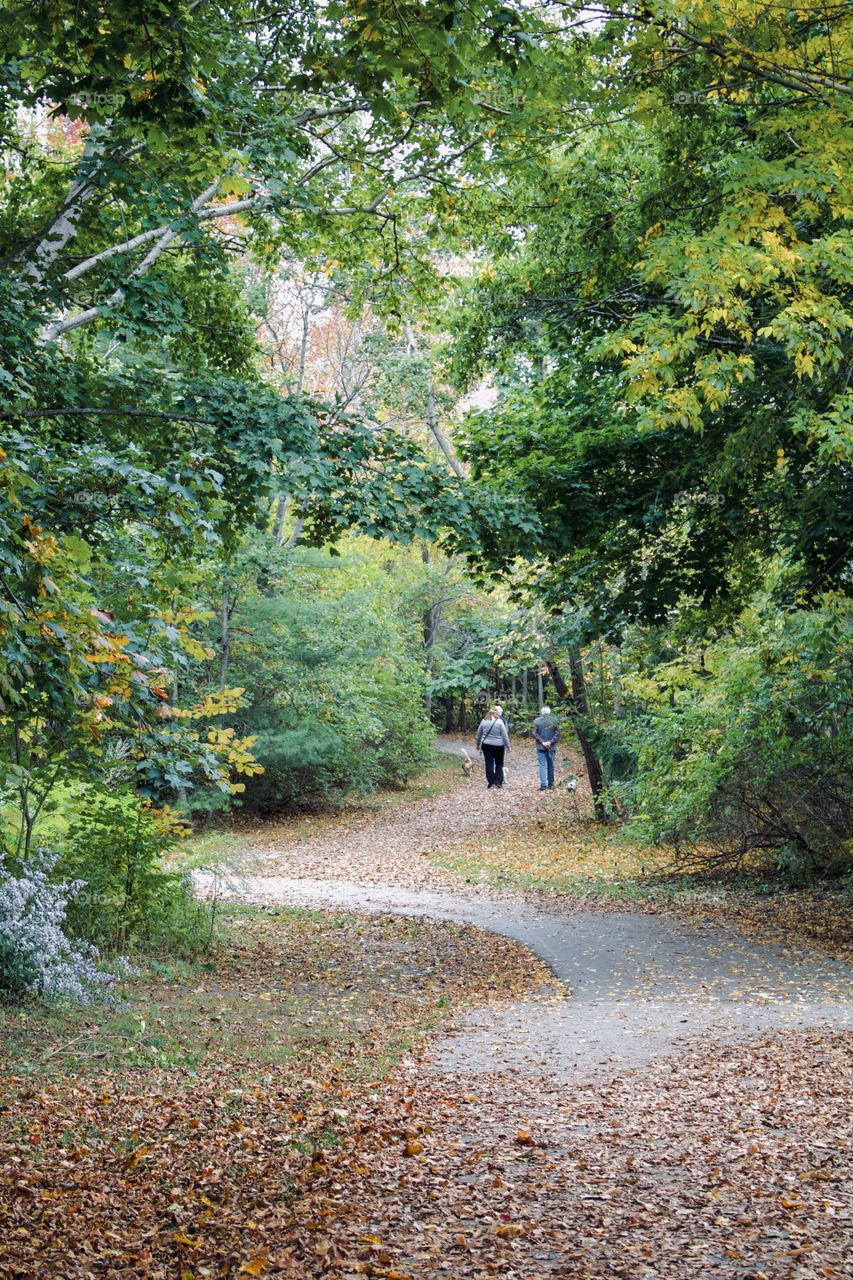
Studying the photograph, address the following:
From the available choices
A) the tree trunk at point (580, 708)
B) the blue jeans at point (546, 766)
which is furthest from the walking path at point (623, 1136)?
the blue jeans at point (546, 766)

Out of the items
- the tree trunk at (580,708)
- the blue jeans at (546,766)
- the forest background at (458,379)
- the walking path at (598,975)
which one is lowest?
the walking path at (598,975)

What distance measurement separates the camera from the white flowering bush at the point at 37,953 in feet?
25.0

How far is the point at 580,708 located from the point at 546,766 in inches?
232

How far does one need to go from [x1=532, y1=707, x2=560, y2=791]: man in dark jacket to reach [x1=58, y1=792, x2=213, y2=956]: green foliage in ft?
52.3

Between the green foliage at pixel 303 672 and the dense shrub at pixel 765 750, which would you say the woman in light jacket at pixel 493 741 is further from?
the dense shrub at pixel 765 750

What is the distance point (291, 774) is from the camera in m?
24.2

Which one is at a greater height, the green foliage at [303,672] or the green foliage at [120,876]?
the green foliage at [303,672]

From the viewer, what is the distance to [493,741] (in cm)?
2531

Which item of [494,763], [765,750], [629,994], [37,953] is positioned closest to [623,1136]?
[629,994]

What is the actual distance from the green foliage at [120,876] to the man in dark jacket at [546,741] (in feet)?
52.3

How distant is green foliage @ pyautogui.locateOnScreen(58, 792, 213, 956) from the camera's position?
940 centimetres

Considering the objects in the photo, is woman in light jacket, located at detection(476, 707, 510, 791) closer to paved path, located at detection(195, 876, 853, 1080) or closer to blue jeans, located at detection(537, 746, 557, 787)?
blue jeans, located at detection(537, 746, 557, 787)

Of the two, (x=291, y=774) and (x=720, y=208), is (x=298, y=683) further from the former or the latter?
(x=720, y=208)

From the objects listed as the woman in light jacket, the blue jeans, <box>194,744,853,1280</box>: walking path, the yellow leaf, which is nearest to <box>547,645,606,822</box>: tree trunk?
the woman in light jacket
